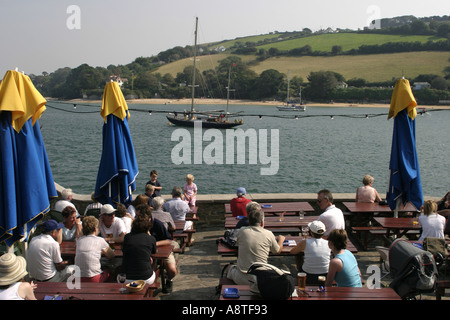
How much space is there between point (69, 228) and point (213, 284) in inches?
86.7

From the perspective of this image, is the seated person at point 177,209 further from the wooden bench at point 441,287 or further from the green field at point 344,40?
the green field at point 344,40

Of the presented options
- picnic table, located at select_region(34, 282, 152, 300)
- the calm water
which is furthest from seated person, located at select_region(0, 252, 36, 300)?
the calm water

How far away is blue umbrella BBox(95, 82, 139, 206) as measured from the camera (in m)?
6.78

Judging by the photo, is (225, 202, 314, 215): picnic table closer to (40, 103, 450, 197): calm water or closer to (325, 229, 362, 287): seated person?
(325, 229, 362, 287): seated person

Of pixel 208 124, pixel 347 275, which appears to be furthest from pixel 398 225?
pixel 208 124

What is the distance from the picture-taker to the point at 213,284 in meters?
5.93

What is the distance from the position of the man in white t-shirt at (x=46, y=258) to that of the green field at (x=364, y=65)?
125185mm

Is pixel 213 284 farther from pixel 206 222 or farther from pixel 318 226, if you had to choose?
pixel 206 222

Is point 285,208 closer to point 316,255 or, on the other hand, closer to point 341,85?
point 316,255

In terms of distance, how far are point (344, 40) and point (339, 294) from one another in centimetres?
17057

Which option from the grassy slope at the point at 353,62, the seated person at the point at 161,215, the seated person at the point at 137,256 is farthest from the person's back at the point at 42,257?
the grassy slope at the point at 353,62

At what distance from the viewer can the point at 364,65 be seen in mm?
138750

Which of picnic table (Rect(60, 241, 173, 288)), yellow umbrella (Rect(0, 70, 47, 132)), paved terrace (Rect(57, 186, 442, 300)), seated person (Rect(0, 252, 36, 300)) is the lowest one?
paved terrace (Rect(57, 186, 442, 300))

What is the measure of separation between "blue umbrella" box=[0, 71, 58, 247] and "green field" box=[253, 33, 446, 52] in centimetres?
15672
